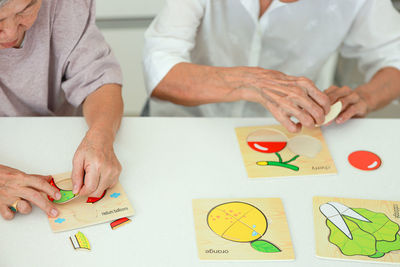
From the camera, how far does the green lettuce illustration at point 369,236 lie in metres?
0.77

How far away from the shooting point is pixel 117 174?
2.85 ft

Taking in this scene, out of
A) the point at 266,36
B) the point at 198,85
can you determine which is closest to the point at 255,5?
the point at 266,36

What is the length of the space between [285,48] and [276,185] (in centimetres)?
59

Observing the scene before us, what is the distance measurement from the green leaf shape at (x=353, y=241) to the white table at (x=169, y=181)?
0.09ft

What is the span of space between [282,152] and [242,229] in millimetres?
252

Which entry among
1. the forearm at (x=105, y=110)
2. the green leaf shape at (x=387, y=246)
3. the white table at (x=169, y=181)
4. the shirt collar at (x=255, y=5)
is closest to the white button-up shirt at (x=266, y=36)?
the shirt collar at (x=255, y=5)

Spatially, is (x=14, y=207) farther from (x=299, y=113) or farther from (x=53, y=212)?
(x=299, y=113)

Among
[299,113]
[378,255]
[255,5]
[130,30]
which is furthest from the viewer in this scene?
[130,30]

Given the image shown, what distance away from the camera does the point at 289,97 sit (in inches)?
40.3

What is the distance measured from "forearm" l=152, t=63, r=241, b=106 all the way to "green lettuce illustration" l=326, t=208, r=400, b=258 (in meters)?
0.44

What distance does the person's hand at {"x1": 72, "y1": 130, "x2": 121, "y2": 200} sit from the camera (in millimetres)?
831

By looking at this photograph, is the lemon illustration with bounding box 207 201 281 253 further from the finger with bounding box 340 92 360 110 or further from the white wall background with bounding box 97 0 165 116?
the white wall background with bounding box 97 0 165 116

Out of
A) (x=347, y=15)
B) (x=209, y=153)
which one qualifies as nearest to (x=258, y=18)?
(x=347, y=15)

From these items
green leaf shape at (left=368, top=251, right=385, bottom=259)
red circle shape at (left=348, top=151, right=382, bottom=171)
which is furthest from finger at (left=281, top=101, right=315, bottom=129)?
green leaf shape at (left=368, top=251, right=385, bottom=259)
